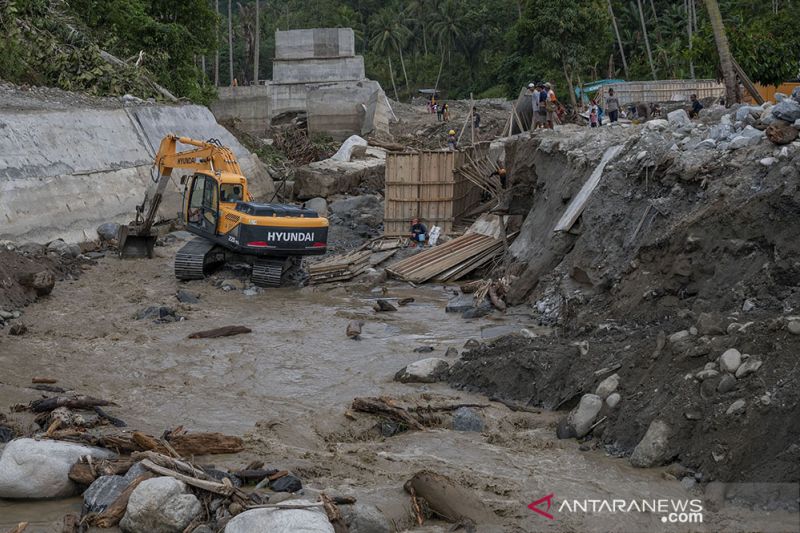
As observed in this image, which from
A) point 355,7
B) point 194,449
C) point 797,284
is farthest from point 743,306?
point 355,7

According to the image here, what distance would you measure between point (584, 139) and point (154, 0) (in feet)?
72.3

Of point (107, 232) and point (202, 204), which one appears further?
point (107, 232)

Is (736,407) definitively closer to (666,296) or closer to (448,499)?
(448,499)

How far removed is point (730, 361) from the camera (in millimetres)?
8820

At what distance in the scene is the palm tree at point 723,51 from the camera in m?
19.2

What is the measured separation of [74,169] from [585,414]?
16709 mm

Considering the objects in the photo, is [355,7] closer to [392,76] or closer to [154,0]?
[392,76]

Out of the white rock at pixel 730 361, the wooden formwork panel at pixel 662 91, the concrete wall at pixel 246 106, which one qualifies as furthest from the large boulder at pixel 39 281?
the concrete wall at pixel 246 106

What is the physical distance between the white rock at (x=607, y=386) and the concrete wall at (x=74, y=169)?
14659mm

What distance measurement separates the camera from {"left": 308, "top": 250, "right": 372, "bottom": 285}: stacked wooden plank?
19547 mm

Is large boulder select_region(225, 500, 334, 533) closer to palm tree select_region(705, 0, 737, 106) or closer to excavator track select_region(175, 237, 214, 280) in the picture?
excavator track select_region(175, 237, 214, 280)

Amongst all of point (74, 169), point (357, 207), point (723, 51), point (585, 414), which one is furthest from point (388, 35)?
point (585, 414)

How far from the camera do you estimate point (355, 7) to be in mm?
81812

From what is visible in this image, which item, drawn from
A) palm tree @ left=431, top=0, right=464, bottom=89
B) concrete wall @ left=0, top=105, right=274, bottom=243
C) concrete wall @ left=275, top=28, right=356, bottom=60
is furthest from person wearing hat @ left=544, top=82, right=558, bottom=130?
palm tree @ left=431, top=0, right=464, bottom=89
